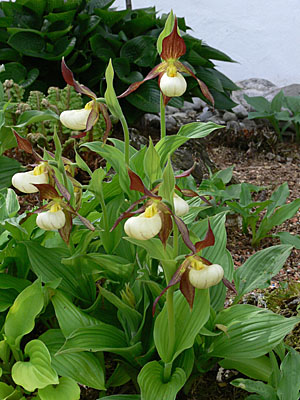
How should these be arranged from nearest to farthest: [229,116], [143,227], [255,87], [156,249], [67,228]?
[143,227] → [156,249] → [67,228] → [229,116] → [255,87]

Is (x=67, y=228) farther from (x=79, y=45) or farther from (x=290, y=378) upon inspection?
(x=79, y=45)

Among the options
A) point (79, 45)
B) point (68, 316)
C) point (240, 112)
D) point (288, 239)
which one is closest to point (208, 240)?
point (68, 316)

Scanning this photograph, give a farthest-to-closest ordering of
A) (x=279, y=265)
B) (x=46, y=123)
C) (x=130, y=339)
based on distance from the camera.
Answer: (x=46, y=123)
(x=279, y=265)
(x=130, y=339)

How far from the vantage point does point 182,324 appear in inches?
43.9

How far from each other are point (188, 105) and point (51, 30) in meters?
1.53

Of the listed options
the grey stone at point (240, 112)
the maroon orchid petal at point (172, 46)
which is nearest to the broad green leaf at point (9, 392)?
the maroon orchid petal at point (172, 46)

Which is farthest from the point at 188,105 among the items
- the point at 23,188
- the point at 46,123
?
the point at 23,188

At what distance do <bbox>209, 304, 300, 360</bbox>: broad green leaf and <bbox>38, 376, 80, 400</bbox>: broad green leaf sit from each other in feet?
1.09

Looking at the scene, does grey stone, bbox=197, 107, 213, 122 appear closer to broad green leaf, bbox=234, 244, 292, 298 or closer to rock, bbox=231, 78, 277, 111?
rock, bbox=231, 78, 277, 111

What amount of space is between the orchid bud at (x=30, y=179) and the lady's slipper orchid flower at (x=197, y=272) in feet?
1.22

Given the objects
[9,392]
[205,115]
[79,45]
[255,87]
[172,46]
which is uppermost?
[172,46]

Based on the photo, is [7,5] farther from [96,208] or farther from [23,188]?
[23,188]

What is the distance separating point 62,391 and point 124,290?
0.92 feet

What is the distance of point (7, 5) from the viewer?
325 cm
